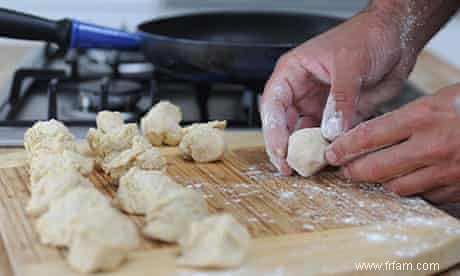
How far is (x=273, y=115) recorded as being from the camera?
134 centimetres

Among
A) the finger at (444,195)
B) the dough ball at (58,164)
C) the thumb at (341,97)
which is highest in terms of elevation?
the thumb at (341,97)

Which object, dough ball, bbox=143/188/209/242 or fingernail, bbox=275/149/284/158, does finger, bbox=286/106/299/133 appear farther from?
dough ball, bbox=143/188/209/242

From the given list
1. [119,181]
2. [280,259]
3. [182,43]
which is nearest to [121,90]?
[182,43]


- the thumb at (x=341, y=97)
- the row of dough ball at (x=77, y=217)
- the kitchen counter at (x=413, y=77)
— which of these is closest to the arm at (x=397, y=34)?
the thumb at (x=341, y=97)

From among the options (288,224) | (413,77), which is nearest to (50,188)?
(288,224)

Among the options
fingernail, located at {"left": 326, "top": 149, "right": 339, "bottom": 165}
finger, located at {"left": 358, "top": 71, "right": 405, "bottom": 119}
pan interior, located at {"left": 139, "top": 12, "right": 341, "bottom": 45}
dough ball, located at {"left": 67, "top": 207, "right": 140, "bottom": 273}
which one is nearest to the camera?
dough ball, located at {"left": 67, "top": 207, "right": 140, "bottom": 273}

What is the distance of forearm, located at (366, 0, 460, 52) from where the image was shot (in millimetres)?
1476

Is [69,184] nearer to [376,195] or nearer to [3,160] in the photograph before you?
[3,160]

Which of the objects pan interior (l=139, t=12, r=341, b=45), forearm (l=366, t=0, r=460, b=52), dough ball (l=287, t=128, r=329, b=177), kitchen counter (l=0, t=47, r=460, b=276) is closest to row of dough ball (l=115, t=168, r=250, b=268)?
dough ball (l=287, t=128, r=329, b=177)

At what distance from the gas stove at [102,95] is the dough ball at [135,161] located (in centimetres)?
29

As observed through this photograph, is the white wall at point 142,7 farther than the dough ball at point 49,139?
Yes

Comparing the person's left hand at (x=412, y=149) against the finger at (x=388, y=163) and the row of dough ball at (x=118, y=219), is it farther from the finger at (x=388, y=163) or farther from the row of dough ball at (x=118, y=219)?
the row of dough ball at (x=118, y=219)

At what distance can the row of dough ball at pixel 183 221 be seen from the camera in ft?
3.01

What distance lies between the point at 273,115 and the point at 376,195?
0.79 ft
